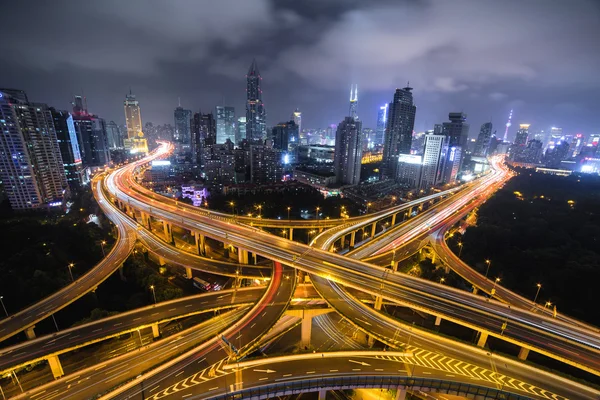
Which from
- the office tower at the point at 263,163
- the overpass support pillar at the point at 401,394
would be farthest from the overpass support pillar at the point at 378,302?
the office tower at the point at 263,163

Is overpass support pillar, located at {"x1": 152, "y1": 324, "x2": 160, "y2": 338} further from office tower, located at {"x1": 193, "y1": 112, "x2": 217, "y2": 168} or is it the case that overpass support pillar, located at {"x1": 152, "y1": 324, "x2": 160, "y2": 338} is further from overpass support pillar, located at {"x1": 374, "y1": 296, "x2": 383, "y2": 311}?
office tower, located at {"x1": 193, "y1": 112, "x2": 217, "y2": 168}

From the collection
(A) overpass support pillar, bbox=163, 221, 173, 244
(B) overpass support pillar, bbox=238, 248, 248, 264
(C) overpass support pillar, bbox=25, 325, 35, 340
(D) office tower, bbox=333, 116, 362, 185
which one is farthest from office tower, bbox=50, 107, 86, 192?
(D) office tower, bbox=333, 116, 362, 185

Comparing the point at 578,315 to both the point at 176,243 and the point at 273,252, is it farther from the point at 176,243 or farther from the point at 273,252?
the point at 176,243

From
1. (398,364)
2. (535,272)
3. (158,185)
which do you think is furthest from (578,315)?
(158,185)

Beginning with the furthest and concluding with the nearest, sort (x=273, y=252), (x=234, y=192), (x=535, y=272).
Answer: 1. (x=234, y=192)
2. (x=535, y=272)
3. (x=273, y=252)

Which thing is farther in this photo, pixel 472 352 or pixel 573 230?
pixel 573 230

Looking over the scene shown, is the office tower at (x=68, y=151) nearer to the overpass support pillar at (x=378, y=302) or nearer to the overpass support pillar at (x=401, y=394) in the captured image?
the overpass support pillar at (x=378, y=302)

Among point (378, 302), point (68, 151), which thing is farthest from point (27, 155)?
point (378, 302)
